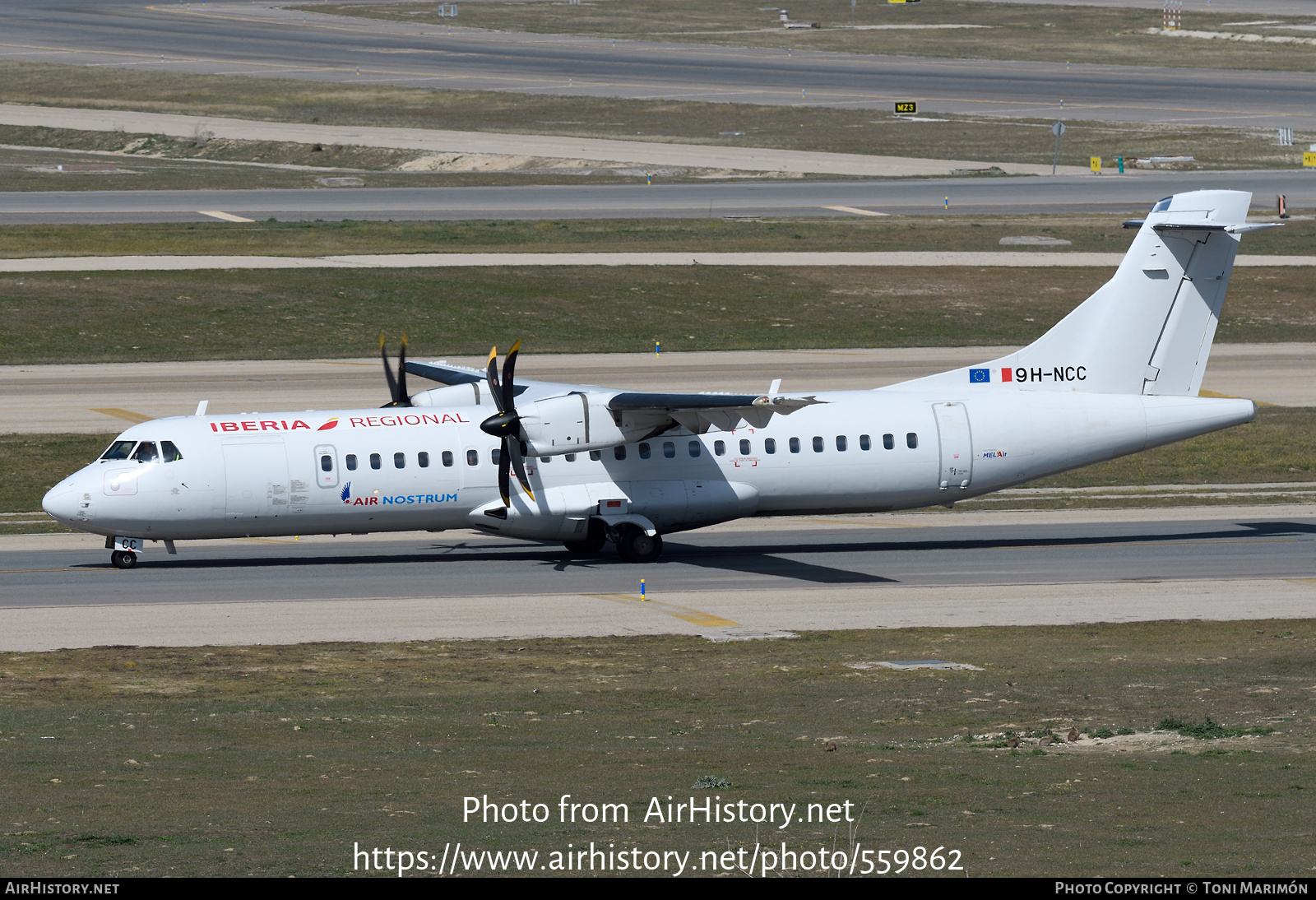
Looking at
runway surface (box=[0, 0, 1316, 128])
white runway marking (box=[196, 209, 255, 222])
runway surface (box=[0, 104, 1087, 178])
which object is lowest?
white runway marking (box=[196, 209, 255, 222])

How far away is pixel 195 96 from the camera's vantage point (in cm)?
11238

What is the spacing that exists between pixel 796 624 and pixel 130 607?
12.0 meters

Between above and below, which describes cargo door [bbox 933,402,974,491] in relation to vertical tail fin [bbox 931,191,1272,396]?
below

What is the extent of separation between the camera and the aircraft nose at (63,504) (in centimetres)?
3098

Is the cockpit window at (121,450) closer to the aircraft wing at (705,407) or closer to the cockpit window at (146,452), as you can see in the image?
the cockpit window at (146,452)

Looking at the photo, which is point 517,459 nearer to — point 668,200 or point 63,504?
point 63,504

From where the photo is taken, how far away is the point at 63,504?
31000 mm

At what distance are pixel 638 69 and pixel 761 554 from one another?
303 feet

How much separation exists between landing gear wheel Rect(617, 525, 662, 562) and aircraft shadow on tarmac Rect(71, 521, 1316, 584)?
1.10 feet

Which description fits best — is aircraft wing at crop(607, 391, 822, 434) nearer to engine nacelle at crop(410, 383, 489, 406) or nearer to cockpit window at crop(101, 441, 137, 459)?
engine nacelle at crop(410, 383, 489, 406)

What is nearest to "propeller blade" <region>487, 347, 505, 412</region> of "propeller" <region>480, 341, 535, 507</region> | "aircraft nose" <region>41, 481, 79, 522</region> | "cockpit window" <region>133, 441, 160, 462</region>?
"propeller" <region>480, 341, 535, 507</region>

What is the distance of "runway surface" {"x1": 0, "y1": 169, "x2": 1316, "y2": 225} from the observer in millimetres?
76188

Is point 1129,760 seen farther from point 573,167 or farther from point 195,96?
point 195,96

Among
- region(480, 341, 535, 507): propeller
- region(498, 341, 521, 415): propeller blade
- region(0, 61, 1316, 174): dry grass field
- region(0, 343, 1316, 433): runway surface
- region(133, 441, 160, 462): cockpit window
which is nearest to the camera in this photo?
region(498, 341, 521, 415): propeller blade
